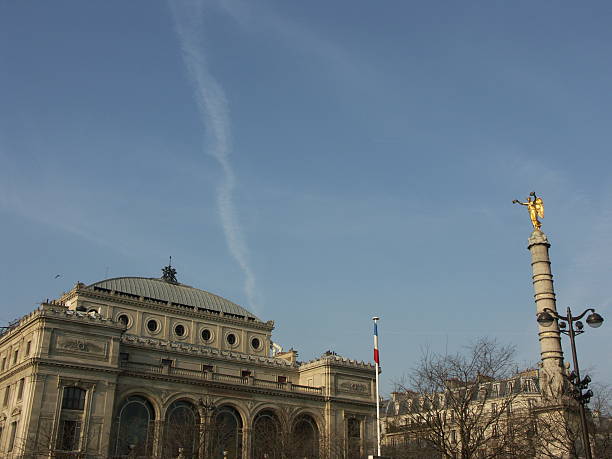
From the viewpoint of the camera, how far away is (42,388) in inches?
2096

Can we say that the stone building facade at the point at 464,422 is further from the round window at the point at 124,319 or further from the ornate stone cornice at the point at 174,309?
the round window at the point at 124,319

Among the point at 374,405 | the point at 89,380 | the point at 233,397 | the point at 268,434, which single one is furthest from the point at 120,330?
the point at 374,405

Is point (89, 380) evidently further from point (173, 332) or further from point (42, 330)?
point (173, 332)

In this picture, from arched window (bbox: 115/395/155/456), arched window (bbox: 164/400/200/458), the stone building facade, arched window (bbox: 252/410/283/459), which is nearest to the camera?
the stone building facade

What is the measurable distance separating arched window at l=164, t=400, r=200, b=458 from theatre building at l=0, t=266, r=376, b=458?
0.13m

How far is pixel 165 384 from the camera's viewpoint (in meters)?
60.8

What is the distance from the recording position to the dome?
73.0 metres

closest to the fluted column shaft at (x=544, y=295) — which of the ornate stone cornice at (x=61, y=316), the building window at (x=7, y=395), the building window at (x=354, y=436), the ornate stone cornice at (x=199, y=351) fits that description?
the building window at (x=354, y=436)

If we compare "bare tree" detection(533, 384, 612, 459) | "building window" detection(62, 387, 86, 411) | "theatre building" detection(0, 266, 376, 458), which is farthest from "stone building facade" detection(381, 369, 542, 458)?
"building window" detection(62, 387, 86, 411)

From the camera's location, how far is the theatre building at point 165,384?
178 feet

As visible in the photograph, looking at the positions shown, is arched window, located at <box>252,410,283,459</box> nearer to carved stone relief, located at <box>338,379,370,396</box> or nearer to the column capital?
carved stone relief, located at <box>338,379,370,396</box>

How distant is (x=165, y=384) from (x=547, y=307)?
112 ft

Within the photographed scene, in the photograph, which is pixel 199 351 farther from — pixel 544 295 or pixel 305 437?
pixel 544 295

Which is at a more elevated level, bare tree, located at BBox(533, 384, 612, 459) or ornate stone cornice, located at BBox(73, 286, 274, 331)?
ornate stone cornice, located at BBox(73, 286, 274, 331)
